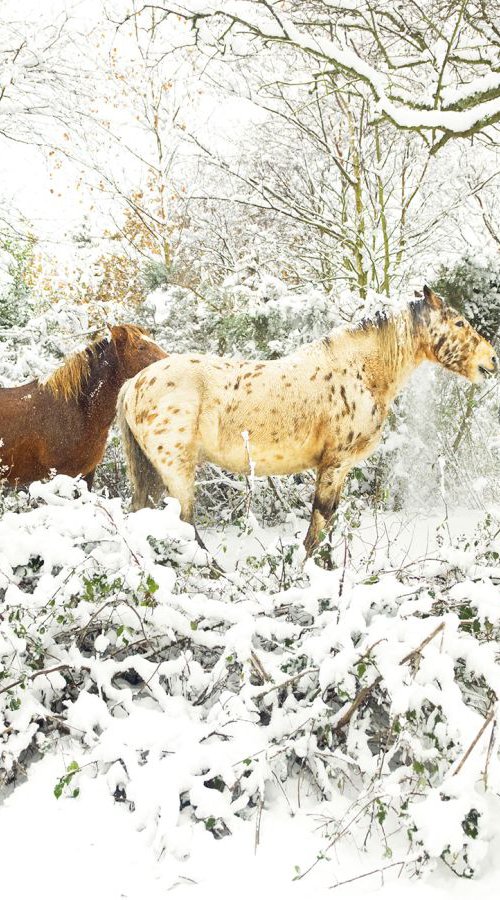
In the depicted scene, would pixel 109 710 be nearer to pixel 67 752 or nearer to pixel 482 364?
pixel 67 752

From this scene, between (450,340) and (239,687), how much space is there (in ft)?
10.0

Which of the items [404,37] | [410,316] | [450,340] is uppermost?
[404,37]

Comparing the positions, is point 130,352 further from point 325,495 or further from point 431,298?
point 431,298

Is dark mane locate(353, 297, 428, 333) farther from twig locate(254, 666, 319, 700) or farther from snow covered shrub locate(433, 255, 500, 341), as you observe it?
twig locate(254, 666, 319, 700)

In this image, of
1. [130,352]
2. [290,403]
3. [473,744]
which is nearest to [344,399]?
[290,403]

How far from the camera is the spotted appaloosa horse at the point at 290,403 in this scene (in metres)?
4.30

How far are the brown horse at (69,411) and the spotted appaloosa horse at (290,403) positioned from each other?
13.5 inches

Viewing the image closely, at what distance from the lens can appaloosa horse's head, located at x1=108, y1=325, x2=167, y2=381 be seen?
4906mm

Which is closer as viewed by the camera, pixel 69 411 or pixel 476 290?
pixel 69 411

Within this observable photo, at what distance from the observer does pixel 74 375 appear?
4809 mm

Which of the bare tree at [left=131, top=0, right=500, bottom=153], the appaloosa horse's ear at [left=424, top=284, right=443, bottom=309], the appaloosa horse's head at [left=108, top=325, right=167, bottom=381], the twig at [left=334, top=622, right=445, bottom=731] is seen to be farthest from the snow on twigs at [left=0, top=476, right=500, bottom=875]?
the bare tree at [left=131, top=0, right=500, bottom=153]

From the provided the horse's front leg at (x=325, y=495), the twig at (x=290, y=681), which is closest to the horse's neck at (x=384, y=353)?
the horse's front leg at (x=325, y=495)

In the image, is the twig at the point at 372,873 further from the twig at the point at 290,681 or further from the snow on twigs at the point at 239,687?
the twig at the point at 290,681

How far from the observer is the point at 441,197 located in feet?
38.4
